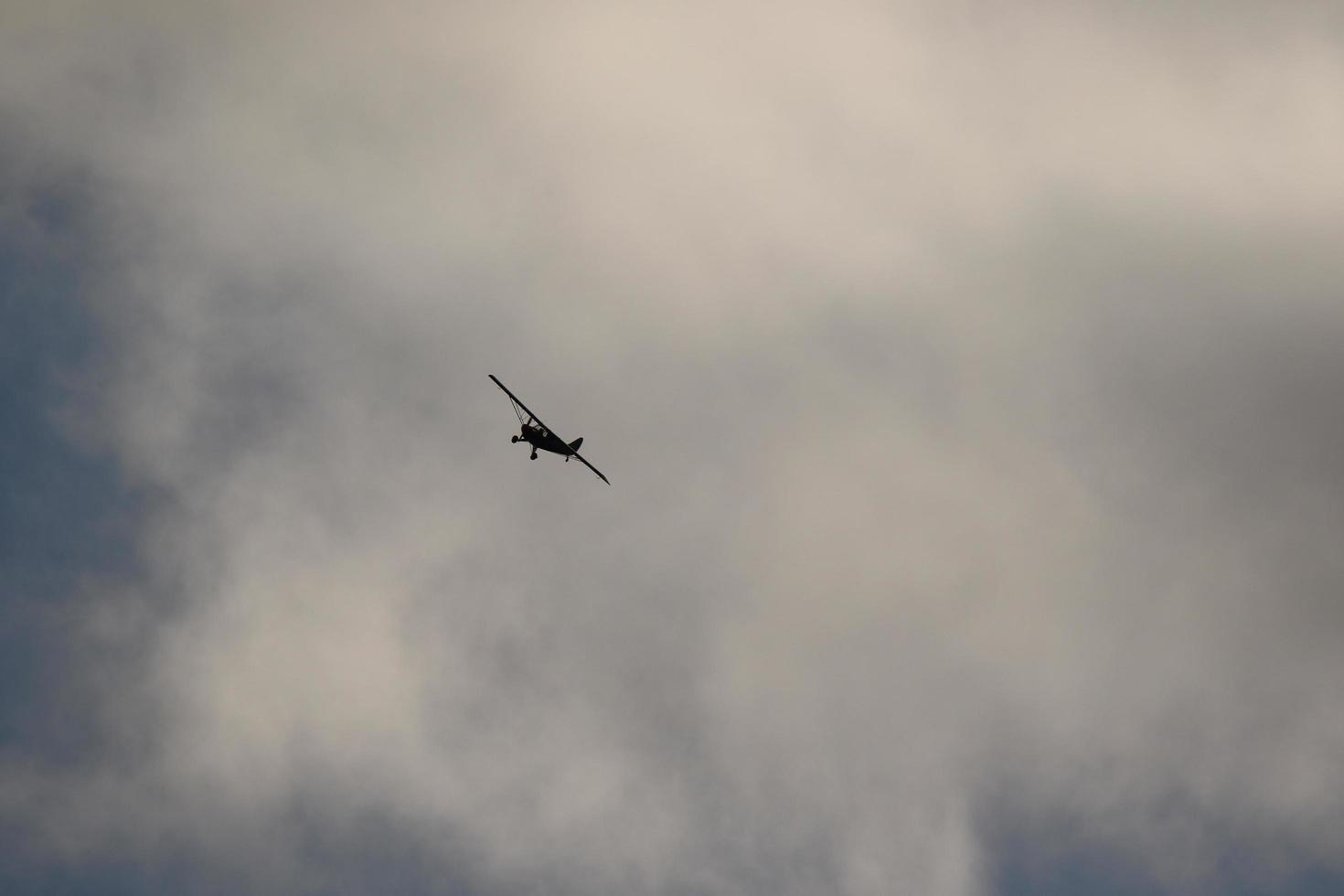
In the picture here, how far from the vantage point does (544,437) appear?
186 metres
